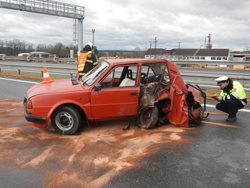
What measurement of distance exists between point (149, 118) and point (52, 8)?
86.7 ft

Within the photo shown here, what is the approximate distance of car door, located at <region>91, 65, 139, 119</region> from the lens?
534 centimetres

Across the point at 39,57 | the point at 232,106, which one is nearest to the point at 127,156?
the point at 232,106

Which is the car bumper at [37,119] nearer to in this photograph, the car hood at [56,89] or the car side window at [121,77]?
the car hood at [56,89]

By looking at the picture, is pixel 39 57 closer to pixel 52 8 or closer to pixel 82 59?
pixel 52 8

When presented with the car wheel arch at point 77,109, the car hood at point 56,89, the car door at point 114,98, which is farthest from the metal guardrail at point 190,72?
the car hood at point 56,89

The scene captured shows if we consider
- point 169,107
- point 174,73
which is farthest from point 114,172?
point 174,73

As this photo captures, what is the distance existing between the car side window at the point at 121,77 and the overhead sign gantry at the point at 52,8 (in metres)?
23.4

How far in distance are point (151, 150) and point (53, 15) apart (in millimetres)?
27705

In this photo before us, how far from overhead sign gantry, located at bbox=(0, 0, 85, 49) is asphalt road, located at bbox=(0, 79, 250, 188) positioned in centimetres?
2332

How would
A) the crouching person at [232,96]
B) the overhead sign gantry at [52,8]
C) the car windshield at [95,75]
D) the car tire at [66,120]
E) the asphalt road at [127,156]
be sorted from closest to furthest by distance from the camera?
1. the asphalt road at [127,156]
2. the car tire at [66,120]
3. the car windshield at [95,75]
4. the crouching person at [232,96]
5. the overhead sign gantry at [52,8]

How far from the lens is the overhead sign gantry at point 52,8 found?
84.6ft

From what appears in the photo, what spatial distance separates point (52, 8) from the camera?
2862cm

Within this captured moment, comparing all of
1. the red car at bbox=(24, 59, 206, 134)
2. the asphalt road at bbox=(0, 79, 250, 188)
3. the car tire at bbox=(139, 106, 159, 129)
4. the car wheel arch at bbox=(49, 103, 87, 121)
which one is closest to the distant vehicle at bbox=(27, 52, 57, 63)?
the red car at bbox=(24, 59, 206, 134)

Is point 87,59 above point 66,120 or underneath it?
above
